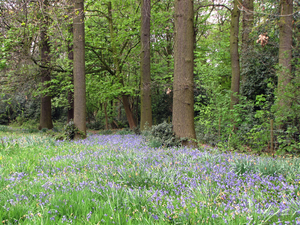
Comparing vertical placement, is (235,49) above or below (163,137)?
above

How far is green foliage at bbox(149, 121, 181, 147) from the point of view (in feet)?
24.3

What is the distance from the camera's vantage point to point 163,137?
776 centimetres

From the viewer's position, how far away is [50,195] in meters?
2.83

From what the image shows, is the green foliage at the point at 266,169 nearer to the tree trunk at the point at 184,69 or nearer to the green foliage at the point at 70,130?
the tree trunk at the point at 184,69

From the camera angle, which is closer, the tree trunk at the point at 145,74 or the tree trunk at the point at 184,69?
the tree trunk at the point at 184,69

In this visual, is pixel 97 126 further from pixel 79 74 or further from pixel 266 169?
pixel 266 169

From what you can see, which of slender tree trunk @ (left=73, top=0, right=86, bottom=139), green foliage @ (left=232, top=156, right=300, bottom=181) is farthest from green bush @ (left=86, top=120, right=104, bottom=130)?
green foliage @ (left=232, top=156, right=300, bottom=181)

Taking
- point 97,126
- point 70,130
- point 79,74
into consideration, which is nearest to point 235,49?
point 79,74

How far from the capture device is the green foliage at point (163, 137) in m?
7.42

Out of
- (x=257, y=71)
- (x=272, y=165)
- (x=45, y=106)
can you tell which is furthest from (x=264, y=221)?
(x=45, y=106)

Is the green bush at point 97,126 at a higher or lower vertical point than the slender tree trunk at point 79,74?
lower

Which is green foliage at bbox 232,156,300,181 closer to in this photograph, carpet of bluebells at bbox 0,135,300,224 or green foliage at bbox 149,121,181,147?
carpet of bluebells at bbox 0,135,300,224

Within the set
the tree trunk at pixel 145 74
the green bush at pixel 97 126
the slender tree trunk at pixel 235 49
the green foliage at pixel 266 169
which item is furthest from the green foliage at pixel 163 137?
the green bush at pixel 97 126

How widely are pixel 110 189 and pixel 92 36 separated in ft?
45.1
